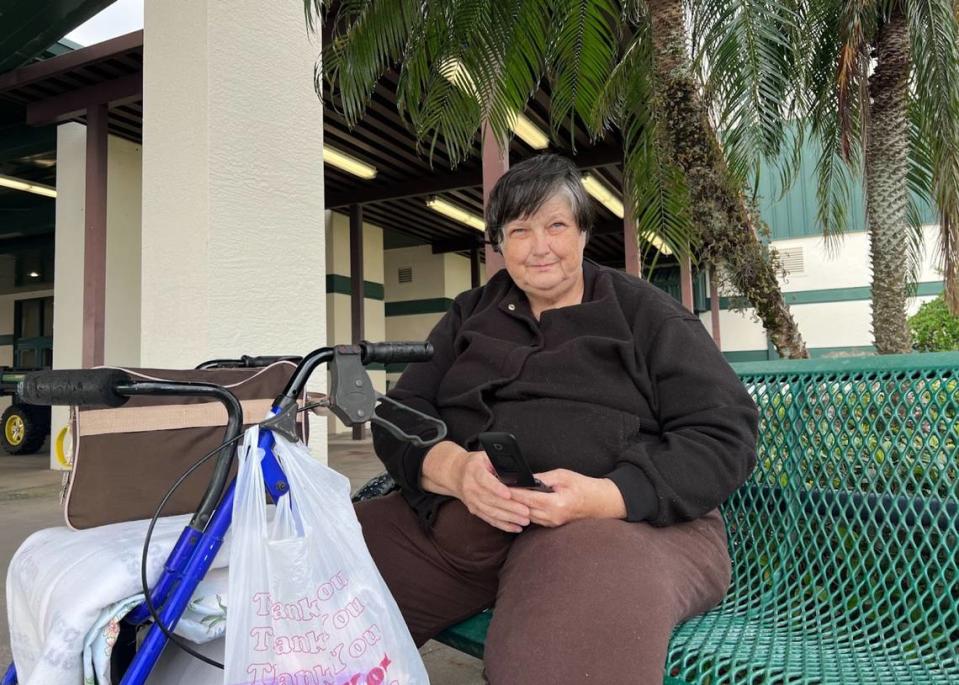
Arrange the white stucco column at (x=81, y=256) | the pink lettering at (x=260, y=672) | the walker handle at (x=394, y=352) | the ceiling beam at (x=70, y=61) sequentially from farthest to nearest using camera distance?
the white stucco column at (x=81, y=256) < the ceiling beam at (x=70, y=61) < the walker handle at (x=394, y=352) < the pink lettering at (x=260, y=672)

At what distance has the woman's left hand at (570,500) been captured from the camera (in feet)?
4.22

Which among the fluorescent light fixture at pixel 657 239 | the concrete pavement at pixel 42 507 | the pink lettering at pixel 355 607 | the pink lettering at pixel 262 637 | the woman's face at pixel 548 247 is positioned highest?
the fluorescent light fixture at pixel 657 239

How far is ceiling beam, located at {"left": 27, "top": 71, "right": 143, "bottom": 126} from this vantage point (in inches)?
277

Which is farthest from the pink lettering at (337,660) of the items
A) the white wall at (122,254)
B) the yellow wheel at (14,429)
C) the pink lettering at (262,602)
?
the yellow wheel at (14,429)

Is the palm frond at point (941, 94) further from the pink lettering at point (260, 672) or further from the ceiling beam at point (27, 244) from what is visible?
the ceiling beam at point (27, 244)

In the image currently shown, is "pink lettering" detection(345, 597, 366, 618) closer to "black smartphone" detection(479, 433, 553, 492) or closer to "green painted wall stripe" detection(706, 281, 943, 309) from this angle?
"black smartphone" detection(479, 433, 553, 492)

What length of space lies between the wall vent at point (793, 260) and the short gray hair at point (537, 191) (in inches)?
762

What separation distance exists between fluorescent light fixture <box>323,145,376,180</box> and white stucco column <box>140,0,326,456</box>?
5400 millimetres

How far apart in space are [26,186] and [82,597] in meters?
10.8

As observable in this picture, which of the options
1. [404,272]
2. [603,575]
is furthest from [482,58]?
[404,272]

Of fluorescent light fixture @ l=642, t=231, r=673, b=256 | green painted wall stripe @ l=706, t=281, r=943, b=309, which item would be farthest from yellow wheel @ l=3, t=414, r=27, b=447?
green painted wall stripe @ l=706, t=281, r=943, b=309

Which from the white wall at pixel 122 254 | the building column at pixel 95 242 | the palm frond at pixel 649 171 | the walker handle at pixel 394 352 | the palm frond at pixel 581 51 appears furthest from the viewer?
the white wall at pixel 122 254

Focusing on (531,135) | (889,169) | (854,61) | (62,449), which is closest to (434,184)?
(531,135)

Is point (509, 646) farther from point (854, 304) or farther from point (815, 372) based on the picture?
point (854, 304)
